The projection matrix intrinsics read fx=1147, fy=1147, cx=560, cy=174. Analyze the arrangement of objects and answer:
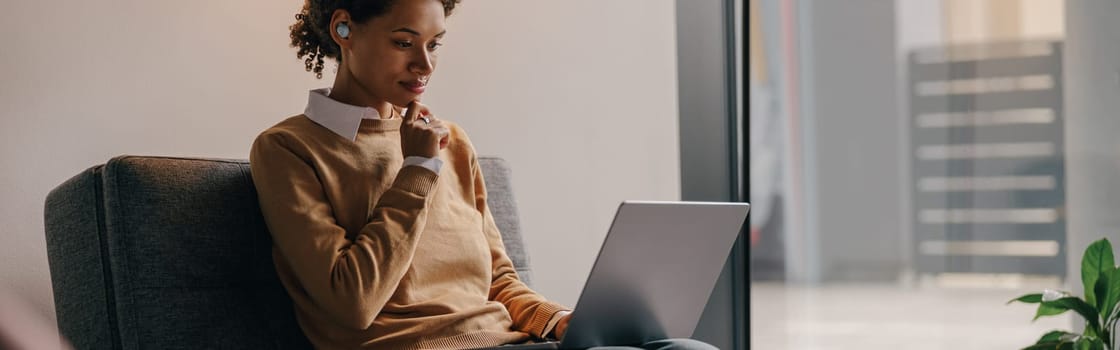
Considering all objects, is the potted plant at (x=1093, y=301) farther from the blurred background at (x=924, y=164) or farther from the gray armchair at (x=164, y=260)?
the gray armchair at (x=164, y=260)

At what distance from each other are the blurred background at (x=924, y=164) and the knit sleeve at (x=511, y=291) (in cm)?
126

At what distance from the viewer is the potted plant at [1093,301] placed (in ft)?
7.80

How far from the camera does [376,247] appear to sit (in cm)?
156

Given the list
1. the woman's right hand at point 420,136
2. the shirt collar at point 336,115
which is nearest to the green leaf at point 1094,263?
the woman's right hand at point 420,136

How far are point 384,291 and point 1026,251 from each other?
175 centimetres

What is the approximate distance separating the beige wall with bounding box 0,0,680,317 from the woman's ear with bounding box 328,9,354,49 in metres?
0.37

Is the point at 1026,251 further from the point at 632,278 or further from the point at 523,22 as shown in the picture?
the point at 632,278

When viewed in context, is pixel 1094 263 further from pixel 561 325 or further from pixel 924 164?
pixel 561 325

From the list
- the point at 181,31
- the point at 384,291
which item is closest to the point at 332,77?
the point at 181,31

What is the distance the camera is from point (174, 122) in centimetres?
196

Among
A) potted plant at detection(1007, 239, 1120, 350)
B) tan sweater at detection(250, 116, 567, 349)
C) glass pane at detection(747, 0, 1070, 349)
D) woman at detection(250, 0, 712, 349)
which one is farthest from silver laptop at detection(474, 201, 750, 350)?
glass pane at detection(747, 0, 1070, 349)

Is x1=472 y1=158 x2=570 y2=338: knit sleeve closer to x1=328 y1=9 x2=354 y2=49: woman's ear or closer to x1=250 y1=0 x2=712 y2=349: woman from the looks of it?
x1=250 y1=0 x2=712 y2=349: woman

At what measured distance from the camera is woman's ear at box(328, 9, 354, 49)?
1740 millimetres

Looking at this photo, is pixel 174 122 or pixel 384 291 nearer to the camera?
pixel 384 291
